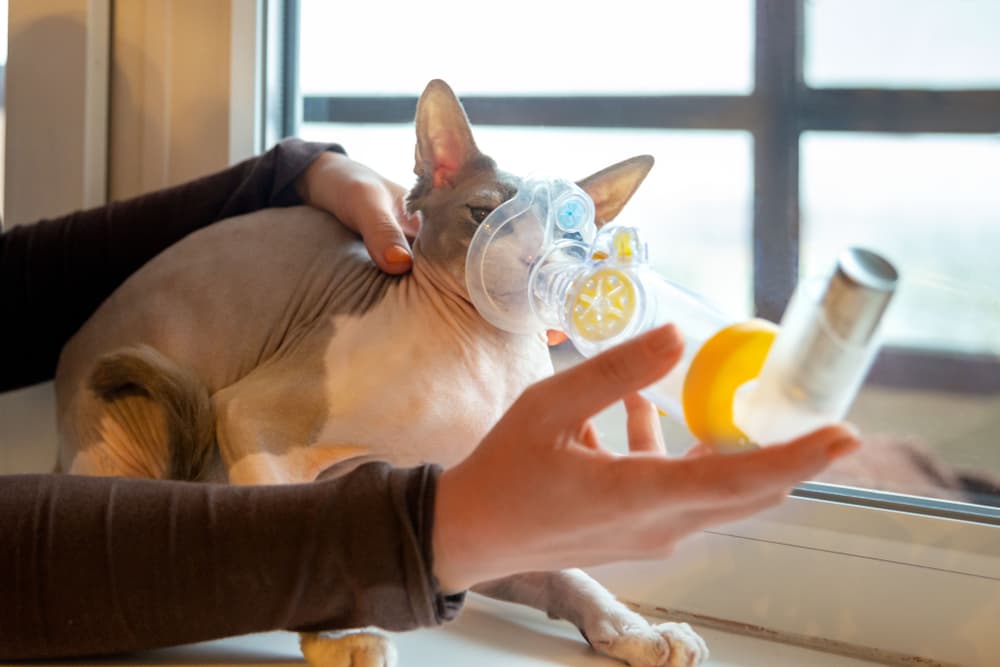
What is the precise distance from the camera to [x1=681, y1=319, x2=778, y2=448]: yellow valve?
21.0 inches

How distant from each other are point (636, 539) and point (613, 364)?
120 millimetres

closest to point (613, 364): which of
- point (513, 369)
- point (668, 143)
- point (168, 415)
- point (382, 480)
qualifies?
point (382, 480)

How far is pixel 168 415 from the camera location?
0.90 meters

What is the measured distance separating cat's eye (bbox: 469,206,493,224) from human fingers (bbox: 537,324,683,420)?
405 millimetres

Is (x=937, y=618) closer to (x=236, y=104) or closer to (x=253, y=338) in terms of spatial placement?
(x=253, y=338)

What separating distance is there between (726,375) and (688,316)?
16 cm

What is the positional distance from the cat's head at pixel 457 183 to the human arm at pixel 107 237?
5.5 inches

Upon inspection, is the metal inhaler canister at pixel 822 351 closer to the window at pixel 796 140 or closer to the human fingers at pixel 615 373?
the human fingers at pixel 615 373

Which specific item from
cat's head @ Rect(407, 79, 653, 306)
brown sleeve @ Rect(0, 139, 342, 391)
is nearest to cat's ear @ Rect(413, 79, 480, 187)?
cat's head @ Rect(407, 79, 653, 306)

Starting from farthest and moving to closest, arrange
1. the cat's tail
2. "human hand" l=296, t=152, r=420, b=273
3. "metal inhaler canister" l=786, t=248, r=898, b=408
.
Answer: "human hand" l=296, t=152, r=420, b=273
the cat's tail
"metal inhaler canister" l=786, t=248, r=898, b=408

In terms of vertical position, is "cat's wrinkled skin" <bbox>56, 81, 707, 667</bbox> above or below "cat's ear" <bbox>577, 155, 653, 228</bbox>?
below

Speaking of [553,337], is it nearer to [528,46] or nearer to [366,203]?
[366,203]

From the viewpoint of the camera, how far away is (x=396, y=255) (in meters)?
0.99

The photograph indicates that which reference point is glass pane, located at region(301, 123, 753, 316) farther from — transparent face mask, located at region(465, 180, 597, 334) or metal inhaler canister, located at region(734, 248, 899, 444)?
metal inhaler canister, located at region(734, 248, 899, 444)
